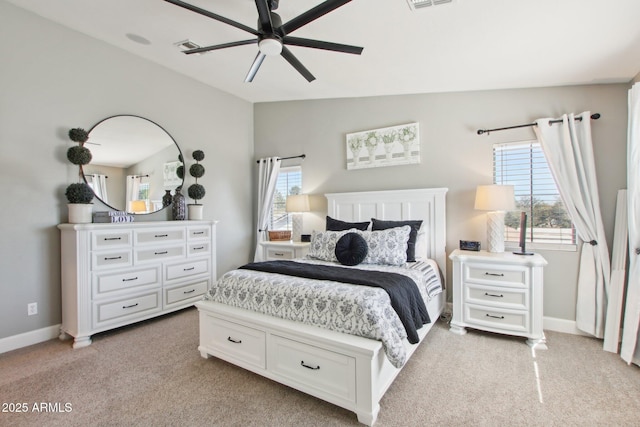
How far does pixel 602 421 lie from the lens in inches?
67.4

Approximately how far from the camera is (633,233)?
94.4 inches

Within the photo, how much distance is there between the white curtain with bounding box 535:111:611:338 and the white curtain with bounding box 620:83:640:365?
339 mm

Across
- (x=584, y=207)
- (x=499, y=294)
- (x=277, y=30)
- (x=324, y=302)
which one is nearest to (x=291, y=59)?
(x=277, y=30)

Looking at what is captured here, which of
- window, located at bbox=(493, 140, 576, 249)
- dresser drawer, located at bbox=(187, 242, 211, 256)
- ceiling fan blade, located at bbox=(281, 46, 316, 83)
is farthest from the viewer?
dresser drawer, located at bbox=(187, 242, 211, 256)

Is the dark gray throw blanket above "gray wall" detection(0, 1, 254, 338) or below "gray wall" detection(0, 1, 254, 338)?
below

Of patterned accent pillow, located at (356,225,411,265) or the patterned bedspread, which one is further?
patterned accent pillow, located at (356,225,411,265)

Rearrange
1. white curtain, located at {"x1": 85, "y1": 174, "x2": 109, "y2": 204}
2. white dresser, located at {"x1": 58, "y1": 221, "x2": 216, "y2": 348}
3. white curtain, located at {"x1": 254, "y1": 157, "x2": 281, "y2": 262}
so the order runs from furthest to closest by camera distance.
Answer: white curtain, located at {"x1": 254, "y1": 157, "x2": 281, "y2": 262}, white curtain, located at {"x1": 85, "y1": 174, "x2": 109, "y2": 204}, white dresser, located at {"x1": 58, "y1": 221, "x2": 216, "y2": 348}

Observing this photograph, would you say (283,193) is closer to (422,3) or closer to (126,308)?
(126,308)

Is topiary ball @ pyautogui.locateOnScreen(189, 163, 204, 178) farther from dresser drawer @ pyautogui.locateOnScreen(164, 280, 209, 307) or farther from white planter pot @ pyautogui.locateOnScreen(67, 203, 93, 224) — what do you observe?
dresser drawer @ pyautogui.locateOnScreen(164, 280, 209, 307)

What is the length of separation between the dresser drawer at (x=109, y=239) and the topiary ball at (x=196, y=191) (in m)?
1.07

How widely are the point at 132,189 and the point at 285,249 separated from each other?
6.69 ft

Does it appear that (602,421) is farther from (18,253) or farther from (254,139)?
(254,139)

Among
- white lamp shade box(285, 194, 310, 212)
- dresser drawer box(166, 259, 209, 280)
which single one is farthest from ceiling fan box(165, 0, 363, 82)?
dresser drawer box(166, 259, 209, 280)

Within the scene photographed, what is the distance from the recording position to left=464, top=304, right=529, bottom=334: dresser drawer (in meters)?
2.68
